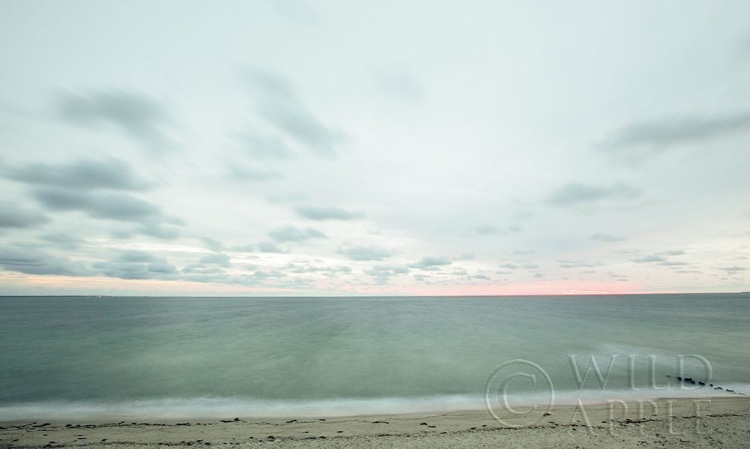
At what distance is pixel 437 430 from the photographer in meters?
13.0

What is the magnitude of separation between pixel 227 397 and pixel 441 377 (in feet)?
47.5

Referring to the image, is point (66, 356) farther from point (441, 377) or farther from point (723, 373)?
point (723, 373)

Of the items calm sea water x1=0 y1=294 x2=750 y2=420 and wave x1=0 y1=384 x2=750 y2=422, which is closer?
wave x1=0 y1=384 x2=750 y2=422

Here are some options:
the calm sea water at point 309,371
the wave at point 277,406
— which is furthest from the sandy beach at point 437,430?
the calm sea water at point 309,371

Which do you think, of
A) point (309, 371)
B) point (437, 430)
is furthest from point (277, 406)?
point (437, 430)

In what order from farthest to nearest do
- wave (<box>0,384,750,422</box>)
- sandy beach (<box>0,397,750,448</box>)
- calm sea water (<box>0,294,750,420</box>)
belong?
calm sea water (<box>0,294,750,420</box>)
wave (<box>0,384,750,422</box>)
sandy beach (<box>0,397,750,448</box>)

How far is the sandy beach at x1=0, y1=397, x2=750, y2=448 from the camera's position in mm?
11406

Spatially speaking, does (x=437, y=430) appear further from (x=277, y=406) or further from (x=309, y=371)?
(x=309, y=371)

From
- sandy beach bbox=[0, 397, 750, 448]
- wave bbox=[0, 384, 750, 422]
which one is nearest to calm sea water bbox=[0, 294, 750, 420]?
wave bbox=[0, 384, 750, 422]

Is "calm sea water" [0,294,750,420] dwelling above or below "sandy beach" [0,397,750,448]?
below

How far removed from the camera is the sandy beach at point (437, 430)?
37.4 ft

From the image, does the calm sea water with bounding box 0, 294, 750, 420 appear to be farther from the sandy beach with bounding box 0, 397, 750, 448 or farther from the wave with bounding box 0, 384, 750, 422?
the sandy beach with bounding box 0, 397, 750, 448

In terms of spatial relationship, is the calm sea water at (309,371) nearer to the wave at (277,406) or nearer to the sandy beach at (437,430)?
the wave at (277,406)

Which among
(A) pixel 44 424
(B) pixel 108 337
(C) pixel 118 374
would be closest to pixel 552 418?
(A) pixel 44 424
